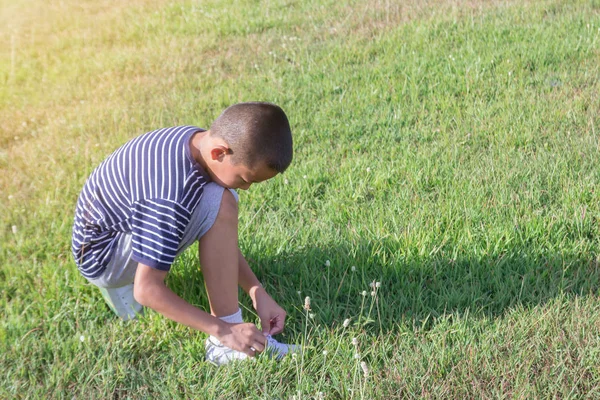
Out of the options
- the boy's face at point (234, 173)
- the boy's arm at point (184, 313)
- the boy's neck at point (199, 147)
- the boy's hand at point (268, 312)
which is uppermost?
the boy's neck at point (199, 147)

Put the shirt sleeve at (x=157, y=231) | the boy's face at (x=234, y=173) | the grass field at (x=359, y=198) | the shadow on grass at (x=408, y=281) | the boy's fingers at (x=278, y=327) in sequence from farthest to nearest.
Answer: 1. the shadow on grass at (x=408, y=281)
2. the boy's fingers at (x=278, y=327)
3. the grass field at (x=359, y=198)
4. the boy's face at (x=234, y=173)
5. the shirt sleeve at (x=157, y=231)

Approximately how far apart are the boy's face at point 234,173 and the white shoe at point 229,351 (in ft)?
2.14

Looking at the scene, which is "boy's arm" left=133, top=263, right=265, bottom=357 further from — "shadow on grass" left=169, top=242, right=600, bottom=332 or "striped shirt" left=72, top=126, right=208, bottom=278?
"shadow on grass" left=169, top=242, right=600, bottom=332

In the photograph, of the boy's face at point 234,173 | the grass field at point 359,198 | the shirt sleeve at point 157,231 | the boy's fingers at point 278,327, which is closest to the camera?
the shirt sleeve at point 157,231

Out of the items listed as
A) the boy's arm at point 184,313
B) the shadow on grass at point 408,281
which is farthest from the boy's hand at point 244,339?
the shadow on grass at point 408,281

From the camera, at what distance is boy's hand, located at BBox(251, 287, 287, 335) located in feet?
8.80

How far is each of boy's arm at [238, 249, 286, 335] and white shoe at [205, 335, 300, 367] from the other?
0.08m

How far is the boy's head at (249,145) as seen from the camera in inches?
94.0

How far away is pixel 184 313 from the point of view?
7.97ft

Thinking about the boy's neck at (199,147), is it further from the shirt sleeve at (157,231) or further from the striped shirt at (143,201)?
the shirt sleeve at (157,231)

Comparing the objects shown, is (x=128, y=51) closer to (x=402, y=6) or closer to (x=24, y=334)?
(x=402, y=6)

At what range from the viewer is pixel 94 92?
5328 millimetres

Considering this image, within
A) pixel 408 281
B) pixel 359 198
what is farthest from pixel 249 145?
pixel 359 198

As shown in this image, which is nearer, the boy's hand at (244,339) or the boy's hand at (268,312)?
the boy's hand at (244,339)
